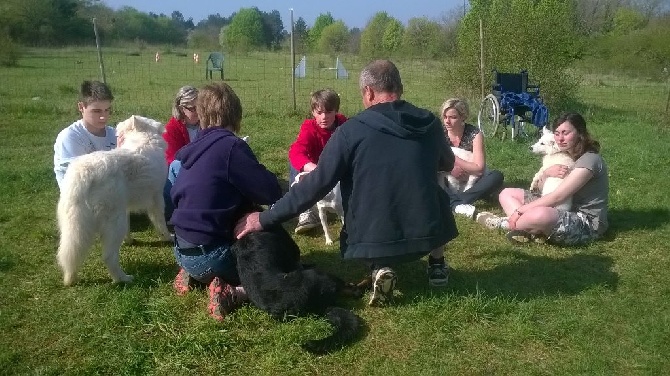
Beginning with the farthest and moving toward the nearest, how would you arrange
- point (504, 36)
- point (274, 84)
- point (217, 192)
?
point (274, 84) → point (504, 36) → point (217, 192)

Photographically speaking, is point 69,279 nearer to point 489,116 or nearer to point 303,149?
point 303,149

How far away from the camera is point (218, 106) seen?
146 inches

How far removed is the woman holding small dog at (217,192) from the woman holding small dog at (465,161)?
2.55 m

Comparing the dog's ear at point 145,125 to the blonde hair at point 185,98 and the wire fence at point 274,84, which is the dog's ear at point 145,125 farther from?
the wire fence at point 274,84

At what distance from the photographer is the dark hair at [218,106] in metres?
3.71

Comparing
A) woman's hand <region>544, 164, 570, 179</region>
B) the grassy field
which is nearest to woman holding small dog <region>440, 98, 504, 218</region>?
the grassy field

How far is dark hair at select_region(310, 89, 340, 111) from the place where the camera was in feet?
16.8

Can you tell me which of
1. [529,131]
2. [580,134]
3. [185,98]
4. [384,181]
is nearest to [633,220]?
[580,134]

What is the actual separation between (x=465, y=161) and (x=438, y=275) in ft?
6.16

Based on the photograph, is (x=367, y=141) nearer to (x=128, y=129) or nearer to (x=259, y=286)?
(x=259, y=286)

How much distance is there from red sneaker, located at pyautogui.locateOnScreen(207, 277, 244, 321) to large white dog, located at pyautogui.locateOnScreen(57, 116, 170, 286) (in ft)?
3.02

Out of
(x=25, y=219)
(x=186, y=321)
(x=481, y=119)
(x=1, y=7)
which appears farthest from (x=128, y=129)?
(x=1, y=7)

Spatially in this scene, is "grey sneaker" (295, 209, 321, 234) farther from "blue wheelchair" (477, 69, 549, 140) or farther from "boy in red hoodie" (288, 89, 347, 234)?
"blue wheelchair" (477, 69, 549, 140)

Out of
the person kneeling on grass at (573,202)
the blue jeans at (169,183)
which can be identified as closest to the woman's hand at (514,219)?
the person kneeling on grass at (573,202)
